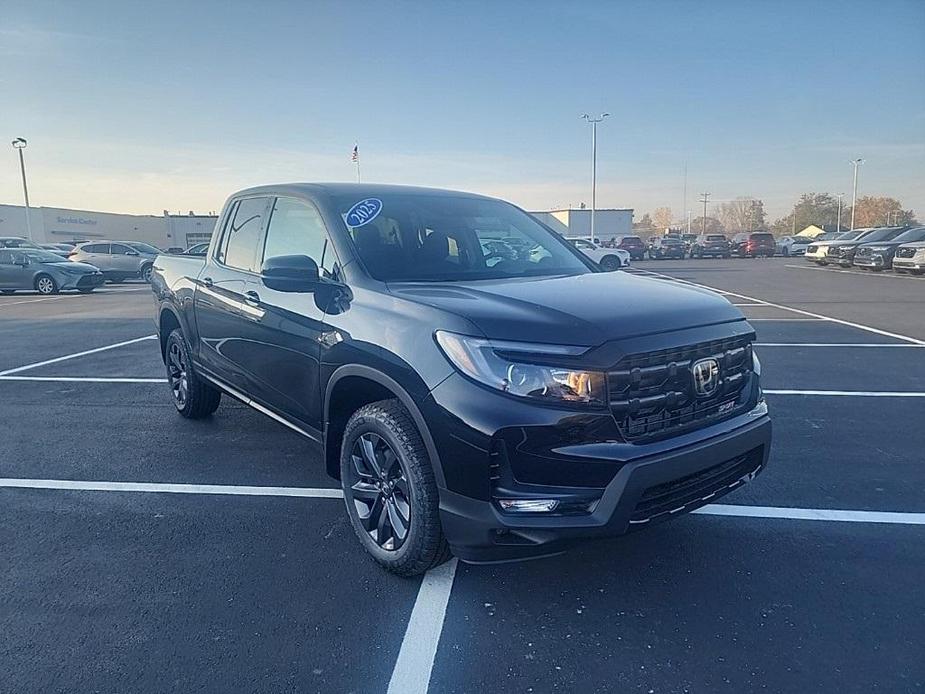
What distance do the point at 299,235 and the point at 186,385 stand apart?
2.43 meters

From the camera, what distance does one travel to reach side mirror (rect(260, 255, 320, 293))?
340cm

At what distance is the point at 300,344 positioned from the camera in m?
3.66

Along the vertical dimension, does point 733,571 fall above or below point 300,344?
below

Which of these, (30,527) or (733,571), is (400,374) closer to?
(733,571)

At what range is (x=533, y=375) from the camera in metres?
2.62

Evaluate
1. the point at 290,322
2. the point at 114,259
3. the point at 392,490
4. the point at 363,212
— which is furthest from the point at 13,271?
the point at 392,490

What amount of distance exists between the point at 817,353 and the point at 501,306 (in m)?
7.45

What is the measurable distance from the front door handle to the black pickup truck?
0.02 meters

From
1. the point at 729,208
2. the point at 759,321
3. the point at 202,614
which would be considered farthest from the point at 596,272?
the point at 729,208

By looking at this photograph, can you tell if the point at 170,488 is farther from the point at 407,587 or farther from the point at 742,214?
the point at 742,214

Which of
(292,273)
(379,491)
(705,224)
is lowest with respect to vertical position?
(379,491)

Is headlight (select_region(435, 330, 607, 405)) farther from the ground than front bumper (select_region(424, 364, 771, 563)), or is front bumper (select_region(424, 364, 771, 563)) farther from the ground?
headlight (select_region(435, 330, 607, 405))

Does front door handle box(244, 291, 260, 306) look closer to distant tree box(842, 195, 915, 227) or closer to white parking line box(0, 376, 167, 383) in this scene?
white parking line box(0, 376, 167, 383)

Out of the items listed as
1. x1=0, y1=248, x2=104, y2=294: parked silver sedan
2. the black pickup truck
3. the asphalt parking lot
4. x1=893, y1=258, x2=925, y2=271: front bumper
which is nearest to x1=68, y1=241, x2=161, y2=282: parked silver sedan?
x1=0, y1=248, x2=104, y2=294: parked silver sedan
